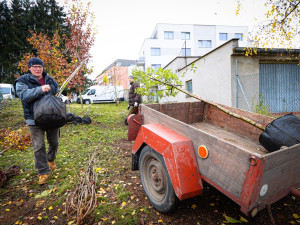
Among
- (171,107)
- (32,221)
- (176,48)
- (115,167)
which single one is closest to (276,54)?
(171,107)

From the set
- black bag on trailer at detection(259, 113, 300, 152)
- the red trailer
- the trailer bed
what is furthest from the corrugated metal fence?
black bag on trailer at detection(259, 113, 300, 152)

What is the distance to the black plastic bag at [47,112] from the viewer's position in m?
2.60

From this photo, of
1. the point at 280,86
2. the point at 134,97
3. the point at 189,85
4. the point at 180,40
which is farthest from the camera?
the point at 180,40

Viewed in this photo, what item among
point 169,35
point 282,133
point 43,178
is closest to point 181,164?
point 282,133

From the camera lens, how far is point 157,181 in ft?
6.90

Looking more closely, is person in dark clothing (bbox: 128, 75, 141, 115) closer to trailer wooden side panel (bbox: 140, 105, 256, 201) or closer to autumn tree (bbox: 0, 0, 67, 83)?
trailer wooden side panel (bbox: 140, 105, 256, 201)

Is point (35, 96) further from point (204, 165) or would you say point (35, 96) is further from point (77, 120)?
point (77, 120)

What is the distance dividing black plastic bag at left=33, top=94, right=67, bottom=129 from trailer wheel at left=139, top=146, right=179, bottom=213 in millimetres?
1559

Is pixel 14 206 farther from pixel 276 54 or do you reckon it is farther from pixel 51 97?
pixel 276 54

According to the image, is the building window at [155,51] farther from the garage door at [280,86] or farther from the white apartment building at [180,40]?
the garage door at [280,86]

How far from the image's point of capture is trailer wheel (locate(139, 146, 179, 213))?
180 cm

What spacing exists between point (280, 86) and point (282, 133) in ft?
28.3

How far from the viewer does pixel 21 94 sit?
2.63 m

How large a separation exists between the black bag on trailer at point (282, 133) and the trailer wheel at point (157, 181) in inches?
49.1
